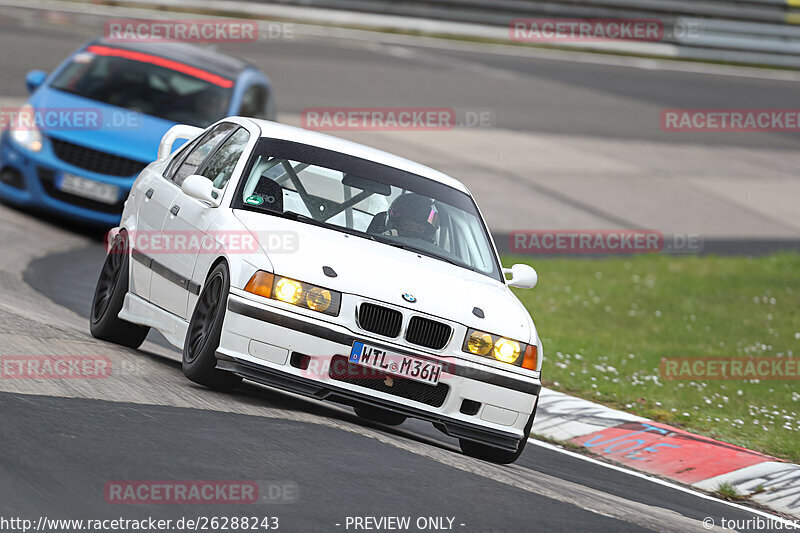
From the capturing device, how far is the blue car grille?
13.5 meters

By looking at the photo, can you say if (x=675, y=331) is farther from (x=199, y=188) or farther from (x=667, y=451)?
(x=199, y=188)

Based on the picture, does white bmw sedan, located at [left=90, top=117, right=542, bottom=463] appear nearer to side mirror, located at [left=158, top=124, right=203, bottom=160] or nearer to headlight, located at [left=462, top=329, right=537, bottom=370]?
headlight, located at [left=462, top=329, right=537, bottom=370]

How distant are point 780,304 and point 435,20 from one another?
66.2 ft

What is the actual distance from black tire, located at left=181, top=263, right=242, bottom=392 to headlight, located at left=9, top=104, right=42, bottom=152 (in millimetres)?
6724

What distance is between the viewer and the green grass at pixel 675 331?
1009 cm

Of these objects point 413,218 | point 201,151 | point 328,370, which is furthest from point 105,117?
point 328,370

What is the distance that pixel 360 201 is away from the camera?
8094 millimetres

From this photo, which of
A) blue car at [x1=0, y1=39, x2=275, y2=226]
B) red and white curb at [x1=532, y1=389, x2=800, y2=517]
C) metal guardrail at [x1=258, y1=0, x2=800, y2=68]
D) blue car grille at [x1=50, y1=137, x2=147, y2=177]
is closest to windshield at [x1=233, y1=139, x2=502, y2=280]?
red and white curb at [x1=532, y1=389, x2=800, y2=517]

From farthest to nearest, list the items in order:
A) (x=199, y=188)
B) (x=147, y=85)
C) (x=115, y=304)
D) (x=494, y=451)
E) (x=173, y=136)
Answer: (x=147, y=85)
(x=173, y=136)
(x=115, y=304)
(x=199, y=188)
(x=494, y=451)

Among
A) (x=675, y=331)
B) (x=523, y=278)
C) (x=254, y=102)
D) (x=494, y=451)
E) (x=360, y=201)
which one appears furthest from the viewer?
(x=254, y=102)

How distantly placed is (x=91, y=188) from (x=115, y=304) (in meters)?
5.03

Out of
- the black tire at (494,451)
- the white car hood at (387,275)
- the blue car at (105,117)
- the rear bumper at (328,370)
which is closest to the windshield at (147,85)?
the blue car at (105,117)

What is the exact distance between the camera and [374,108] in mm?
24594

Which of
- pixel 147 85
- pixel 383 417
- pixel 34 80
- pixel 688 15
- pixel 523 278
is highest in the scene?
pixel 688 15
